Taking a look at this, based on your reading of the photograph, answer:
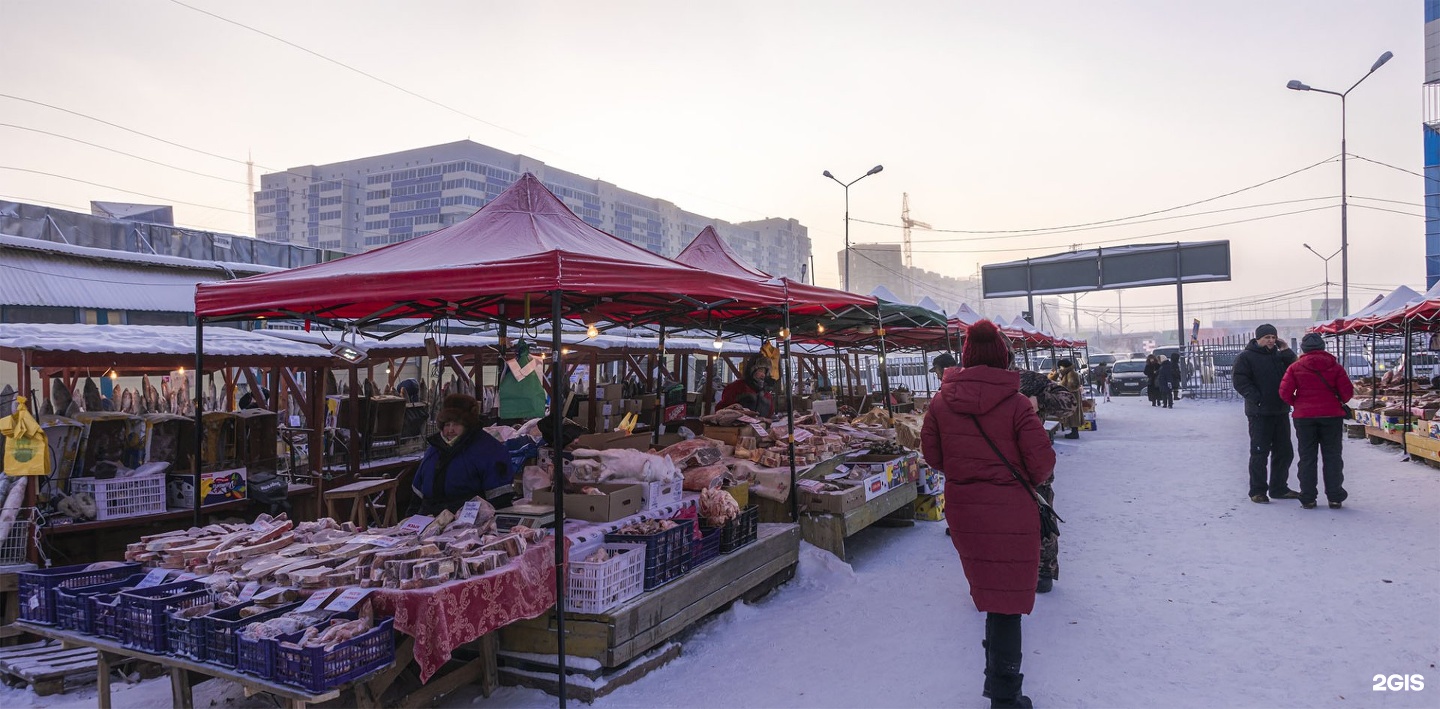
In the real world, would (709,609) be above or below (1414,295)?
below

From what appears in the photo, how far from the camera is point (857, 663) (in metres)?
4.62

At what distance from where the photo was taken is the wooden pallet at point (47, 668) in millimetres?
4699

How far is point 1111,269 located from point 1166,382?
A: 8624mm

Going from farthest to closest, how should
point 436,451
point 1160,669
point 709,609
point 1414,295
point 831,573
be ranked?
point 1414,295, point 831,573, point 436,451, point 709,609, point 1160,669

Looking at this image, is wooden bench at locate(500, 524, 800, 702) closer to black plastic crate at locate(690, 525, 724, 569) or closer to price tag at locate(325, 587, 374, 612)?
black plastic crate at locate(690, 525, 724, 569)

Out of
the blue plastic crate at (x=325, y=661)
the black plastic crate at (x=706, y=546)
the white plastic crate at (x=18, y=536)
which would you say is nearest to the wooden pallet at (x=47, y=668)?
the white plastic crate at (x=18, y=536)

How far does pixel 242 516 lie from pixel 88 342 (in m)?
2.11

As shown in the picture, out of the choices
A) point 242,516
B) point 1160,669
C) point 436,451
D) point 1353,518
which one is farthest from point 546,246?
point 1353,518

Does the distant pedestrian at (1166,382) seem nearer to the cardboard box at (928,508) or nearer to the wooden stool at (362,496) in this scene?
the cardboard box at (928,508)

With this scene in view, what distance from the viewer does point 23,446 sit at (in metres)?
5.77

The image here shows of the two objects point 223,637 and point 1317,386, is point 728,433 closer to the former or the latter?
point 223,637

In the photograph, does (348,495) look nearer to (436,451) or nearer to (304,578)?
(436,451)

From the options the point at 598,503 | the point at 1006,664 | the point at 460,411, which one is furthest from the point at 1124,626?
the point at 460,411

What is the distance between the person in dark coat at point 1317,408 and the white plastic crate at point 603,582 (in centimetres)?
723
